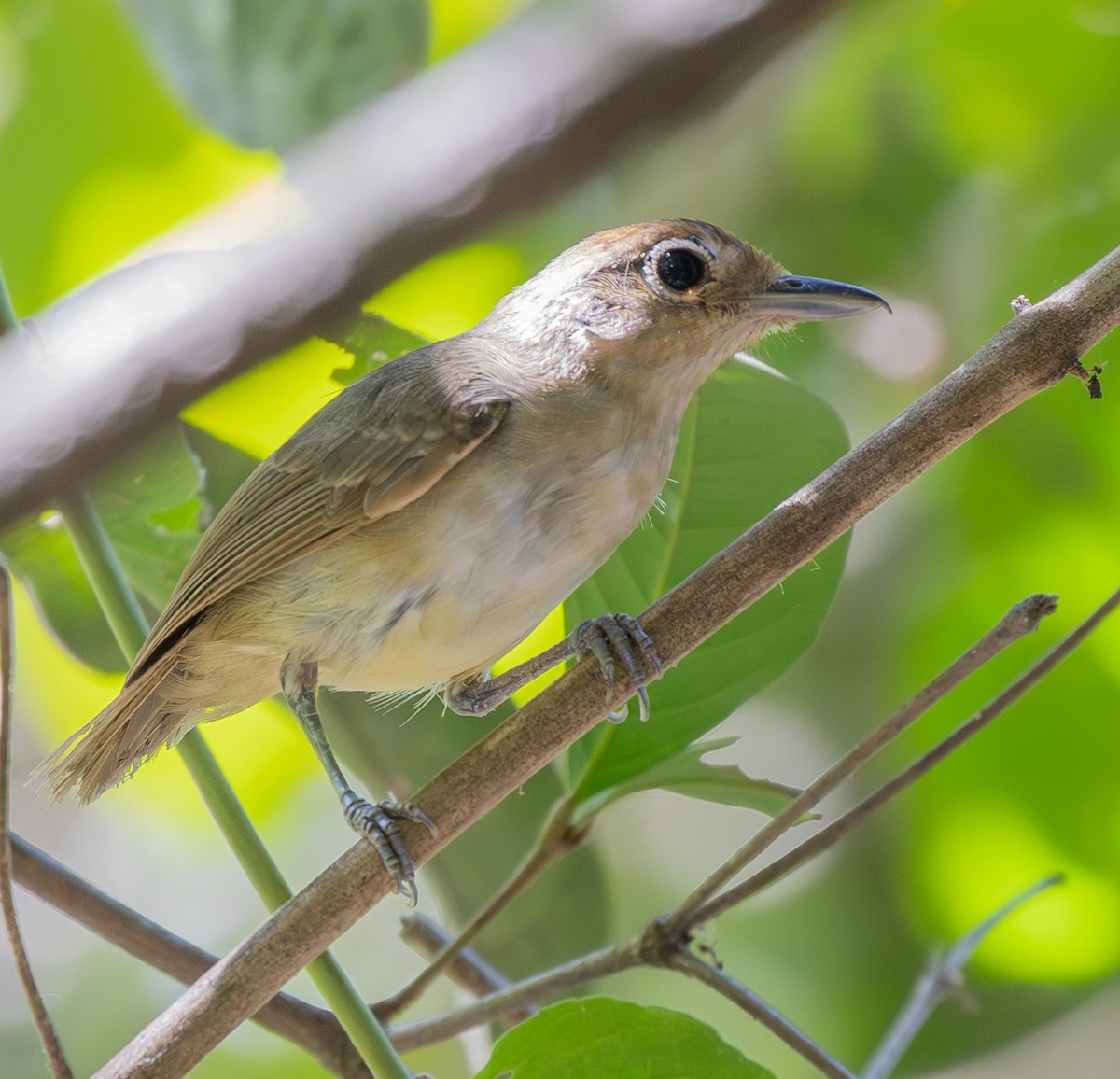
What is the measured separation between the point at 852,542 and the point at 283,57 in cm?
143

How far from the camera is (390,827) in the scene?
4.96 ft

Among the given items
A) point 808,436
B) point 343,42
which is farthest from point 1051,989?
point 343,42

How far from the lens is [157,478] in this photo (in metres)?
1.90

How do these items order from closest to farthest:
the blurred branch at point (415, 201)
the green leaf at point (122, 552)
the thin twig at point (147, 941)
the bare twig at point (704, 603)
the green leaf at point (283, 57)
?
1. the blurred branch at point (415, 201)
2. the bare twig at point (704, 603)
3. the thin twig at point (147, 941)
4. the green leaf at point (122, 552)
5. the green leaf at point (283, 57)

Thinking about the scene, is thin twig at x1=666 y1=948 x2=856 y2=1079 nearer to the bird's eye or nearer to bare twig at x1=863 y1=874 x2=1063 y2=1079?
bare twig at x1=863 y1=874 x2=1063 y2=1079

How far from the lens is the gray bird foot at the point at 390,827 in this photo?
131cm

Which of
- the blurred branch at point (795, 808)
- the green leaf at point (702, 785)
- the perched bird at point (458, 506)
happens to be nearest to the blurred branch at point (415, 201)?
the blurred branch at point (795, 808)

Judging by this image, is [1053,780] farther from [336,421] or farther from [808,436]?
[336,421]

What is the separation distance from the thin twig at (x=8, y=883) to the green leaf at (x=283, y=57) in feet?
3.79

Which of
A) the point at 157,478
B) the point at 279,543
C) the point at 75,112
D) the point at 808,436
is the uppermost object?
the point at 75,112

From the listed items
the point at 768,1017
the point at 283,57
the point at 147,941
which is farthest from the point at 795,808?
the point at 283,57

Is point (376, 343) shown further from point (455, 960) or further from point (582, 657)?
point (455, 960)

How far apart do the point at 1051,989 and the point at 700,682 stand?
1294mm

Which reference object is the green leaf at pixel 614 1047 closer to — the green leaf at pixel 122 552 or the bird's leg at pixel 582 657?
the bird's leg at pixel 582 657
